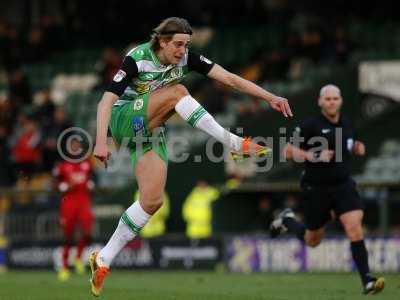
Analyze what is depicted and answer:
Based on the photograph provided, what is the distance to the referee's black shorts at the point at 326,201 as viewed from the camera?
14.0 metres

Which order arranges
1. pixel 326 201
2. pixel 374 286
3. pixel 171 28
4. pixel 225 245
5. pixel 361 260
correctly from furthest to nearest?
pixel 225 245, pixel 326 201, pixel 361 260, pixel 374 286, pixel 171 28

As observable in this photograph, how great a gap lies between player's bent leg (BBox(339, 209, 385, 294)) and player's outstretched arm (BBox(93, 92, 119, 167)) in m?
3.65

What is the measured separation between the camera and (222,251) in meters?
21.6

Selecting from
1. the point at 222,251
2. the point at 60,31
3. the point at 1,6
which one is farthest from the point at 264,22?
the point at 222,251

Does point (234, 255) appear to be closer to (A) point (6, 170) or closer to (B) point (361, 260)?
(A) point (6, 170)

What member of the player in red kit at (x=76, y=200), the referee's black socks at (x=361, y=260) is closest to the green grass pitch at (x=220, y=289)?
the referee's black socks at (x=361, y=260)

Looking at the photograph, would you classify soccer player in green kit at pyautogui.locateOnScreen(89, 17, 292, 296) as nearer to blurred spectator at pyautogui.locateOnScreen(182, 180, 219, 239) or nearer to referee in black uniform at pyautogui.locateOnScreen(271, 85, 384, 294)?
referee in black uniform at pyautogui.locateOnScreen(271, 85, 384, 294)

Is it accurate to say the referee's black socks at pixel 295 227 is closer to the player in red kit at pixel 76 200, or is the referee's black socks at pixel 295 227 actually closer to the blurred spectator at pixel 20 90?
the player in red kit at pixel 76 200

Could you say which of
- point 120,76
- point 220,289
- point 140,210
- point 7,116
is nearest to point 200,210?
point 7,116

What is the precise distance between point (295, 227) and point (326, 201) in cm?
137

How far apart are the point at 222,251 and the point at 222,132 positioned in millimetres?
10363

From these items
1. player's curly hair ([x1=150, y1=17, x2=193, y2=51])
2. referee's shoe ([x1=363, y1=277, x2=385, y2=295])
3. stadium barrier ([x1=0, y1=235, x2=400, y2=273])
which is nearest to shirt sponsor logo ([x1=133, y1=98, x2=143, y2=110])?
player's curly hair ([x1=150, y1=17, x2=193, y2=51])

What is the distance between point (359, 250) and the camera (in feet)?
44.4

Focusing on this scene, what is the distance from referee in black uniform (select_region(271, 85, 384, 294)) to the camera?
14.0 m
